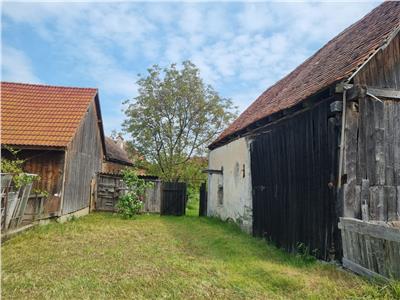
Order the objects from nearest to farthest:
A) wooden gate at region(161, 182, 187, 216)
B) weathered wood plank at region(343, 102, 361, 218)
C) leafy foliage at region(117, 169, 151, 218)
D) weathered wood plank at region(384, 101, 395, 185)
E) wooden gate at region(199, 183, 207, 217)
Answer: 1. weathered wood plank at region(343, 102, 361, 218)
2. weathered wood plank at region(384, 101, 395, 185)
3. leafy foliage at region(117, 169, 151, 218)
4. wooden gate at region(161, 182, 187, 216)
5. wooden gate at region(199, 183, 207, 217)

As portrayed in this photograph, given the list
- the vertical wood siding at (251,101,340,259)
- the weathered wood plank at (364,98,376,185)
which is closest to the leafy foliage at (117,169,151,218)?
the vertical wood siding at (251,101,340,259)

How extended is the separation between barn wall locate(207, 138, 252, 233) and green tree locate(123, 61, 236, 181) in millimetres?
6440

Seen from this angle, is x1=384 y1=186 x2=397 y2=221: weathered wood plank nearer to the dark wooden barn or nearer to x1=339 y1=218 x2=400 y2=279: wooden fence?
the dark wooden barn

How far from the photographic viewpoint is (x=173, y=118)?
71.7ft

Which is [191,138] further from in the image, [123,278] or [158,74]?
[123,278]

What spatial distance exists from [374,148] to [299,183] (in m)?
1.78

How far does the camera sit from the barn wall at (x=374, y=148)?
591 cm

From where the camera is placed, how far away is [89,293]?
453 cm

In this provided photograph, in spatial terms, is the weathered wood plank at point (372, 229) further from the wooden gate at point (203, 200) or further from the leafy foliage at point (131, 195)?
the wooden gate at point (203, 200)

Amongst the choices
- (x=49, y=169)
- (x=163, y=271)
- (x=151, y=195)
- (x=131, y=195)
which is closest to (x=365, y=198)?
(x=163, y=271)

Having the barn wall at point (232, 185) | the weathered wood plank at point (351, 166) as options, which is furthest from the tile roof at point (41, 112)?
the weathered wood plank at point (351, 166)

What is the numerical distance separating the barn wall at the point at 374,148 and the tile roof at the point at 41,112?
8990mm

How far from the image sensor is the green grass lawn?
457 cm

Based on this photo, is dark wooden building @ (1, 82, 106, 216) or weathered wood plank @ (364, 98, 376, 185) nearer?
weathered wood plank @ (364, 98, 376, 185)
